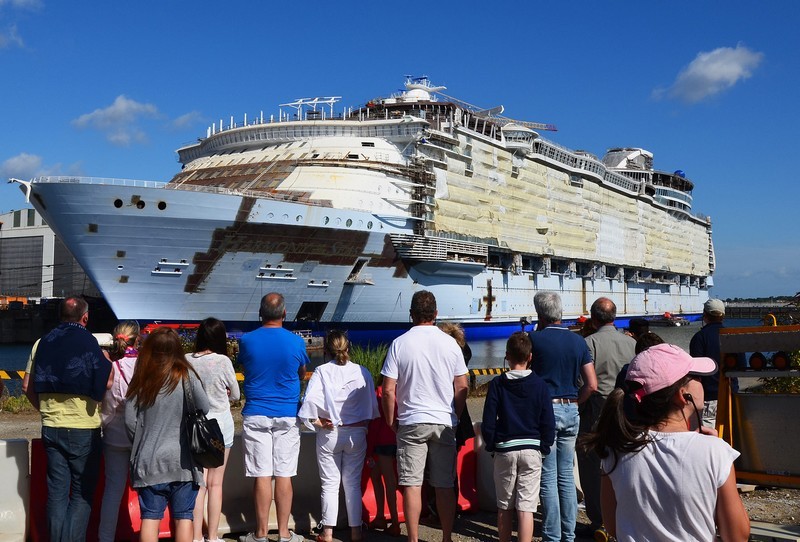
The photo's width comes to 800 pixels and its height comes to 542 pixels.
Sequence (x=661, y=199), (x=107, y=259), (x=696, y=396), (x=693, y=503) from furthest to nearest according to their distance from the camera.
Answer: (x=661, y=199) → (x=107, y=259) → (x=696, y=396) → (x=693, y=503)

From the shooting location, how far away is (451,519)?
549cm

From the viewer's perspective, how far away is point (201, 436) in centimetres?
467

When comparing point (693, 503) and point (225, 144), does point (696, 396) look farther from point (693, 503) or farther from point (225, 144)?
point (225, 144)

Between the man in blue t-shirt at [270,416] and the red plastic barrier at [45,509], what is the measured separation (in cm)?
79

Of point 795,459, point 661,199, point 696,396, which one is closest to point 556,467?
point 795,459

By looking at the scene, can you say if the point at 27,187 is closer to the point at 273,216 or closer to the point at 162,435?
the point at 273,216

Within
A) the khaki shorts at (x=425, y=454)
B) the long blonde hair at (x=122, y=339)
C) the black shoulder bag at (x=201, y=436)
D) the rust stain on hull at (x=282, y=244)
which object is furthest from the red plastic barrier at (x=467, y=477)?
the rust stain on hull at (x=282, y=244)

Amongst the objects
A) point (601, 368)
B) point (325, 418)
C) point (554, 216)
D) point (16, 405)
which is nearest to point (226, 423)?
point (325, 418)

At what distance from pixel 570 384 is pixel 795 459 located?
1573 millimetres

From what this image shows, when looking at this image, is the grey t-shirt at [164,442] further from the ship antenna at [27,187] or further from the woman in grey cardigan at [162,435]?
the ship antenna at [27,187]

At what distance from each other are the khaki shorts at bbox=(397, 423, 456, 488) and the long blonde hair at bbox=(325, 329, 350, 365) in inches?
28.4

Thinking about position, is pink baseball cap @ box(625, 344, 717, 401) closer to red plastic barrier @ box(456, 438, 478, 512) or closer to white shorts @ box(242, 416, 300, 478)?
white shorts @ box(242, 416, 300, 478)

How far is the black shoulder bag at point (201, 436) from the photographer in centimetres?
466

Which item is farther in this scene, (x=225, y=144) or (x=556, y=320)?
(x=225, y=144)
